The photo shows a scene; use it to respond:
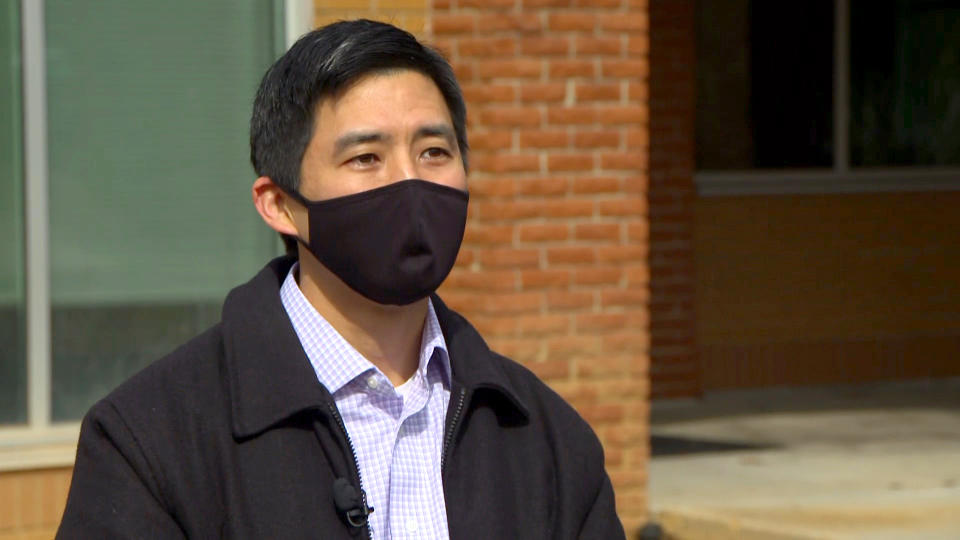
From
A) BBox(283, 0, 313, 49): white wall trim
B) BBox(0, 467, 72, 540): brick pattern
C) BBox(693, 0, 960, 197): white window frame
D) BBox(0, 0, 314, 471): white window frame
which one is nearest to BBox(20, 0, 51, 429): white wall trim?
BBox(0, 0, 314, 471): white window frame

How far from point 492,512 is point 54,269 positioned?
3.71 meters

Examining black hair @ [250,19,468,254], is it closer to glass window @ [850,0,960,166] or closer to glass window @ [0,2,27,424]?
glass window @ [0,2,27,424]

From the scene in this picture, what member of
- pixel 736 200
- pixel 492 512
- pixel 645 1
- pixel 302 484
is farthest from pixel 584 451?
pixel 736 200

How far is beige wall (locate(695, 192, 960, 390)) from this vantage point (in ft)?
33.3

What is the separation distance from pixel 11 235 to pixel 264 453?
146 inches

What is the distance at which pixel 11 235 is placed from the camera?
572 cm

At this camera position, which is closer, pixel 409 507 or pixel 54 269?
pixel 409 507

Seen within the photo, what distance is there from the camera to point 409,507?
91.6 inches

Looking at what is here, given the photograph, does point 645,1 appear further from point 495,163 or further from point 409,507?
point 409,507

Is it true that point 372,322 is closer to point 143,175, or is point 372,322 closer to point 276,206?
point 276,206

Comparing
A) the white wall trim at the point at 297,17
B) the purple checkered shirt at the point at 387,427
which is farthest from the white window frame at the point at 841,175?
the purple checkered shirt at the point at 387,427

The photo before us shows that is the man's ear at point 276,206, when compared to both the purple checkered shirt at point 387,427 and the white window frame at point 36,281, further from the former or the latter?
the white window frame at point 36,281

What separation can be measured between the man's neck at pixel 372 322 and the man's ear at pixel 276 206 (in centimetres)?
5

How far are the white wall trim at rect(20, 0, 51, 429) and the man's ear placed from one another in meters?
3.38
